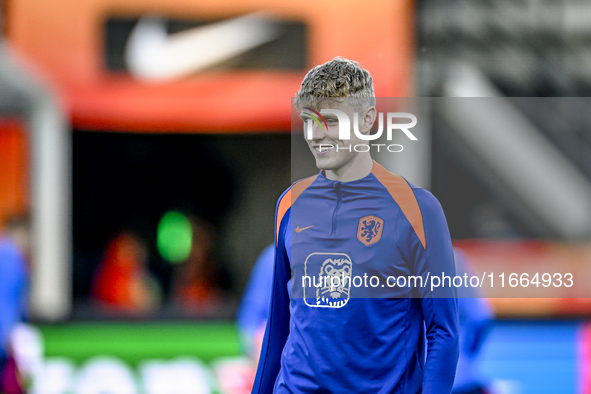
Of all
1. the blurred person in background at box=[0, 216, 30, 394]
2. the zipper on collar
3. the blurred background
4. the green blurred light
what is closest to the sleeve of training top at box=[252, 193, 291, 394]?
the zipper on collar

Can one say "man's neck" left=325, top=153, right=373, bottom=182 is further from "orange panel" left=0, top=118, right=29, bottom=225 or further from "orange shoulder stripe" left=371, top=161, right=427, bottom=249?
"orange panel" left=0, top=118, right=29, bottom=225

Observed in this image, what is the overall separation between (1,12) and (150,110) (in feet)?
5.76

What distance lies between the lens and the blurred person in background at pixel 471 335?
252 centimetres

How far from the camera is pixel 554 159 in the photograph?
22.4 feet

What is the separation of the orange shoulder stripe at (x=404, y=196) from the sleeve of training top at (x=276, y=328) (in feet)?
0.88

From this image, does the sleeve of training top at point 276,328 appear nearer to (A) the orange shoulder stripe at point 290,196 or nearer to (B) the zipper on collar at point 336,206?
(A) the orange shoulder stripe at point 290,196

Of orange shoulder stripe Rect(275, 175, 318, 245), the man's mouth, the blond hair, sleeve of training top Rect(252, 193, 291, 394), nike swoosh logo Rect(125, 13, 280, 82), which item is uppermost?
nike swoosh logo Rect(125, 13, 280, 82)

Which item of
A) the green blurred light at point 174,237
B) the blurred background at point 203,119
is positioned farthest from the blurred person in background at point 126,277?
the green blurred light at point 174,237

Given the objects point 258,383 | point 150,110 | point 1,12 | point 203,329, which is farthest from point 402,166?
point 1,12

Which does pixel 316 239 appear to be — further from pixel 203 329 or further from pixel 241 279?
pixel 241 279

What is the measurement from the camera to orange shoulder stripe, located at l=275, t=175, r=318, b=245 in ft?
5.36

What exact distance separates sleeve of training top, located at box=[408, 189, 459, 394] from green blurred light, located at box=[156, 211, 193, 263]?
5.26 metres

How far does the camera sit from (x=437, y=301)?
1.43 metres

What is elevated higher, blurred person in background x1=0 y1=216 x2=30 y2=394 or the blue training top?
the blue training top
